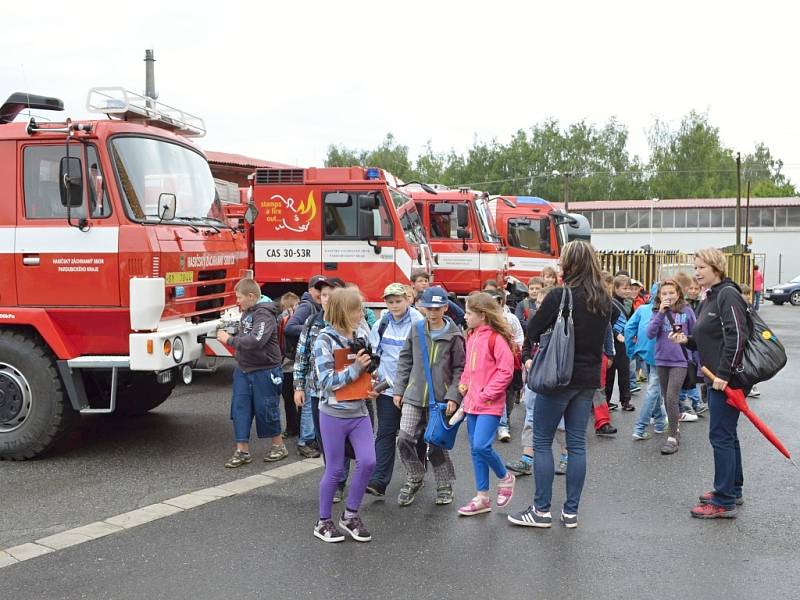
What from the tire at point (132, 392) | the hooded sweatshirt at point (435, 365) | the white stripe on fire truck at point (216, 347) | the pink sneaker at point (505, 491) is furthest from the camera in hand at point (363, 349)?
the tire at point (132, 392)

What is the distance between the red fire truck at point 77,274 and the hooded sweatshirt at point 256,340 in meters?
0.60

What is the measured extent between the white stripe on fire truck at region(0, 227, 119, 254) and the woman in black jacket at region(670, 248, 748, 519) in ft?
15.4

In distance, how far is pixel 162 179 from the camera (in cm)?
762

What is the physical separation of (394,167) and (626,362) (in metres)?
73.5

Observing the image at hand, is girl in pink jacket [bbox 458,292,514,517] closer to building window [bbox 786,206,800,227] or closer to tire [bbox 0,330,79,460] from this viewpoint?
tire [bbox 0,330,79,460]

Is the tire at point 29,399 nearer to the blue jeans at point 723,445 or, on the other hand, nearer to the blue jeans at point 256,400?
the blue jeans at point 256,400

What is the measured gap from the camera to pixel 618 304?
32.4 ft

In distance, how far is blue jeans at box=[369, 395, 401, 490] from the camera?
6.12m

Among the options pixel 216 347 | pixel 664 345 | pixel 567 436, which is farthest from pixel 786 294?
pixel 567 436

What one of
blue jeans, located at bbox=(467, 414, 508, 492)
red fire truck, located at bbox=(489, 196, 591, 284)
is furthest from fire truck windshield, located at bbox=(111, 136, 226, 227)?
red fire truck, located at bbox=(489, 196, 591, 284)

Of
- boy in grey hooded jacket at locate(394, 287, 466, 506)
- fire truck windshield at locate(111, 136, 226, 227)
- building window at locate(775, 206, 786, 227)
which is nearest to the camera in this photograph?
boy in grey hooded jacket at locate(394, 287, 466, 506)

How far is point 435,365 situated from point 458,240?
1055 centimetres

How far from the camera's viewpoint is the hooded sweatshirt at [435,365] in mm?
5879

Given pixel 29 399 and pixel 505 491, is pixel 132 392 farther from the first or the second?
pixel 505 491
